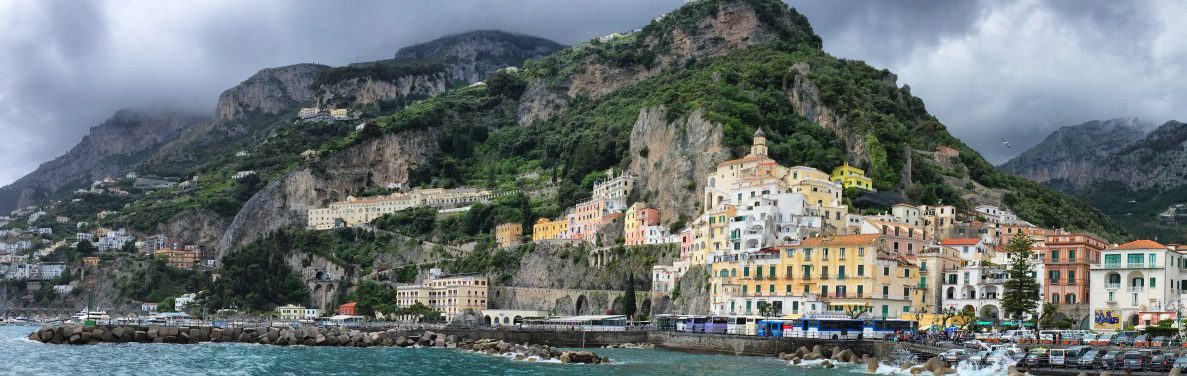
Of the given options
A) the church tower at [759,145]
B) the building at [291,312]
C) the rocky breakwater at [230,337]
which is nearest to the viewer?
the rocky breakwater at [230,337]

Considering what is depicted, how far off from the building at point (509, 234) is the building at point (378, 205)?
23330 millimetres

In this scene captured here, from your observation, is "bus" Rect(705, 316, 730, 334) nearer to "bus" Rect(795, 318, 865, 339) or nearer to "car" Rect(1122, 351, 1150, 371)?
"bus" Rect(795, 318, 865, 339)

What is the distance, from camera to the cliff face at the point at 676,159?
350 ft

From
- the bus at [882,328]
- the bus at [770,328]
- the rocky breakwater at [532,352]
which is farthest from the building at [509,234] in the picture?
the bus at [882,328]

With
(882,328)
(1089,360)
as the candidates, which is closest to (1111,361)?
(1089,360)

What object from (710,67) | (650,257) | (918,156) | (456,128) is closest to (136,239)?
(456,128)

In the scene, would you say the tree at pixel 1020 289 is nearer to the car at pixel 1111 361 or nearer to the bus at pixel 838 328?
the bus at pixel 838 328

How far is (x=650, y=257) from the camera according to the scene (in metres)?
100

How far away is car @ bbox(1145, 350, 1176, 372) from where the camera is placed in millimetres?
46062

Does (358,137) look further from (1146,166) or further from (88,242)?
(1146,166)

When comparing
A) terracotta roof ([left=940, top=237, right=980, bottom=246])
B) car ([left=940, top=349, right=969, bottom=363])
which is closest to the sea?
car ([left=940, top=349, right=969, bottom=363])

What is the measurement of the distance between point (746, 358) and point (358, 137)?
374 ft

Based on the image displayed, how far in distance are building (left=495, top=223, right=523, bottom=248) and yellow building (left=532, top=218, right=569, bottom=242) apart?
1889 mm

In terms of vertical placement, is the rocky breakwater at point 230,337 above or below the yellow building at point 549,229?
below
